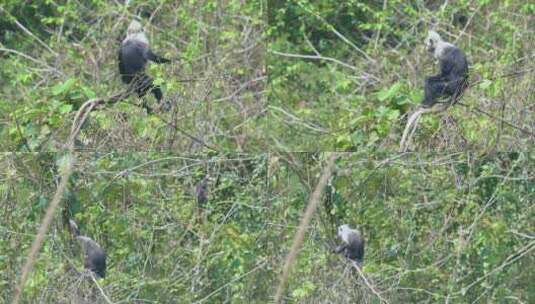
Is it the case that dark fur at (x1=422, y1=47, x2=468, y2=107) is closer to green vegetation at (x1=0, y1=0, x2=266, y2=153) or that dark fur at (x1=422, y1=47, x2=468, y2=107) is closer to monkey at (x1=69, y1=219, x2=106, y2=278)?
green vegetation at (x1=0, y1=0, x2=266, y2=153)

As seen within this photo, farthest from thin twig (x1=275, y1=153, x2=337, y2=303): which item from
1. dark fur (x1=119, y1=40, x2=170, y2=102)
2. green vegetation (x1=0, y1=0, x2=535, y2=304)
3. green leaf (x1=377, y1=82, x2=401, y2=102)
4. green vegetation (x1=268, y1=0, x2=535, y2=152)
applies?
green leaf (x1=377, y1=82, x2=401, y2=102)

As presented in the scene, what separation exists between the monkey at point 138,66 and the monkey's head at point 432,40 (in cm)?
127

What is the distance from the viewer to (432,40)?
4961 mm

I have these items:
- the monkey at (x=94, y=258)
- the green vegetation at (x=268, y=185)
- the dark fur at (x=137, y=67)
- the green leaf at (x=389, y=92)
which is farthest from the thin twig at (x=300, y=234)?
the green leaf at (x=389, y=92)

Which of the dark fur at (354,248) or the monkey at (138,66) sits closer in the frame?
the dark fur at (354,248)

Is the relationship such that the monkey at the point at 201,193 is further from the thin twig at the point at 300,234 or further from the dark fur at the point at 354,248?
the thin twig at the point at 300,234

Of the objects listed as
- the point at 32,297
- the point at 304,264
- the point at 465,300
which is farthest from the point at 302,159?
the point at 32,297

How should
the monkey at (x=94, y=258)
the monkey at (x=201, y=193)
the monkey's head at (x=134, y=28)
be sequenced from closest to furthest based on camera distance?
1. the monkey at (x=94, y=258)
2. the monkey at (x=201, y=193)
3. the monkey's head at (x=134, y=28)

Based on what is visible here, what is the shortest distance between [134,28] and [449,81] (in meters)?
1.58

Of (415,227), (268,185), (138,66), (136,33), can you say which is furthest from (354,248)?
(136,33)

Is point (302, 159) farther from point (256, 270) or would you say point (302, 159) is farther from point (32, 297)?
point (32, 297)

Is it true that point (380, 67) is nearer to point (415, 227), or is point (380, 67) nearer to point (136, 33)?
point (415, 227)

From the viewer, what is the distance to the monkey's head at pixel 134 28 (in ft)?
16.5

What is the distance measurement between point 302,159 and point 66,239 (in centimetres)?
111
